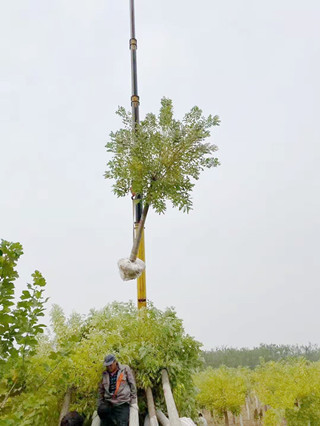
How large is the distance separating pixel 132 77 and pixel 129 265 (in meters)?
4.99

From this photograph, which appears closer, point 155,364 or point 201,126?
point 155,364

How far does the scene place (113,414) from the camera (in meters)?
4.70

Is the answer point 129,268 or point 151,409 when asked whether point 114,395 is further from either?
point 129,268

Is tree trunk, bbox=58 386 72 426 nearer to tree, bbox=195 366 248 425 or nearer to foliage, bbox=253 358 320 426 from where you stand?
foliage, bbox=253 358 320 426

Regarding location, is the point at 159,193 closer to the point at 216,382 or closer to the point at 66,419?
the point at 66,419

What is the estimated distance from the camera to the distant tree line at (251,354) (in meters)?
54.4

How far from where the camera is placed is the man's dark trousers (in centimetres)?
467

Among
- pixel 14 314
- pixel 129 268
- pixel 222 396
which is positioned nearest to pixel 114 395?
pixel 129 268

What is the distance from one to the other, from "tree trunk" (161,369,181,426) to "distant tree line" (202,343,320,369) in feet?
169

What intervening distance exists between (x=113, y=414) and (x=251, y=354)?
188 feet

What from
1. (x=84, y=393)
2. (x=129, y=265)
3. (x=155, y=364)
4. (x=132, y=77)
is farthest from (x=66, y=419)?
(x=132, y=77)

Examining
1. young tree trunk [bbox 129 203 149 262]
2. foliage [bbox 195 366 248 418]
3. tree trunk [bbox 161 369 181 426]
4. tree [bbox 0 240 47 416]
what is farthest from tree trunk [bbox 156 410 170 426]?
foliage [bbox 195 366 248 418]

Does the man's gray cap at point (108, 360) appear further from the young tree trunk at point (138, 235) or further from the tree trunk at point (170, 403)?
the young tree trunk at point (138, 235)

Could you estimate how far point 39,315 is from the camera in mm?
2254
